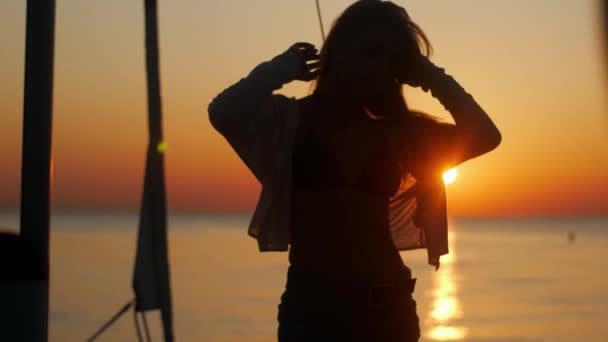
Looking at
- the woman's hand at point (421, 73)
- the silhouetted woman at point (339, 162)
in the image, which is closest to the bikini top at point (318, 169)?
the silhouetted woman at point (339, 162)

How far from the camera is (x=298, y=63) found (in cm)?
242

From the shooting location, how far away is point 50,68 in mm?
2766

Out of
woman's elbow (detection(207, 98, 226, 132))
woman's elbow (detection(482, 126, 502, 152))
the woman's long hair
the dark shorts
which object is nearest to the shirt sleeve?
woman's elbow (detection(207, 98, 226, 132))

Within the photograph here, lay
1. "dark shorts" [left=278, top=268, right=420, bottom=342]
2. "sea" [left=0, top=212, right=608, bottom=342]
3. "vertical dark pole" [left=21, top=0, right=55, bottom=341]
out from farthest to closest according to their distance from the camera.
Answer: "sea" [left=0, top=212, right=608, bottom=342] → "vertical dark pole" [left=21, top=0, right=55, bottom=341] → "dark shorts" [left=278, top=268, right=420, bottom=342]

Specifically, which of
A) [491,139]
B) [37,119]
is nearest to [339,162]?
[491,139]

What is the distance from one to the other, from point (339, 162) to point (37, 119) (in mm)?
821

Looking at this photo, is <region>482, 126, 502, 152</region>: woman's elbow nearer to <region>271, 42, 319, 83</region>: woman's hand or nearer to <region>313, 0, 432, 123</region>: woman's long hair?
<region>313, 0, 432, 123</region>: woman's long hair

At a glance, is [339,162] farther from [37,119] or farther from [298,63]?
[37,119]

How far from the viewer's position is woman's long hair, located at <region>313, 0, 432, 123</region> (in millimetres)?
2355

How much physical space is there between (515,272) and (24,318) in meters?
25.7

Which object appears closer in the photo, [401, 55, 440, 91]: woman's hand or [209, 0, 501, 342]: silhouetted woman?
[209, 0, 501, 342]: silhouetted woman

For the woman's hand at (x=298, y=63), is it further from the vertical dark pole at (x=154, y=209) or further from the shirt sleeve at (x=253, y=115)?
the vertical dark pole at (x=154, y=209)

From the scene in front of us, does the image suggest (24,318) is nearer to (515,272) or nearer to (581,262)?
(515,272)

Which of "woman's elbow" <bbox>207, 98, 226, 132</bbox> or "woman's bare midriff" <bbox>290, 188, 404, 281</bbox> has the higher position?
"woman's elbow" <bbox>207, 98, 226, 132</bbox>
